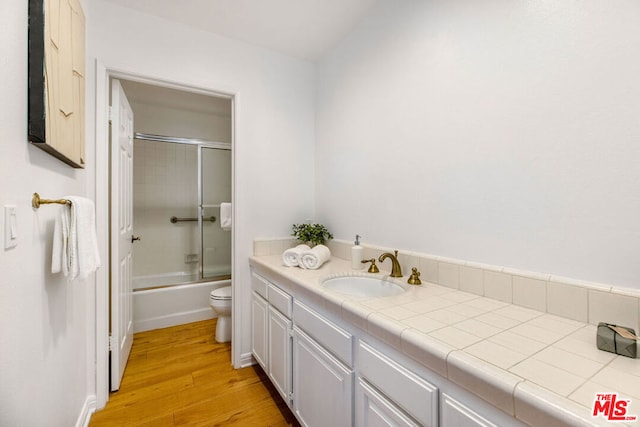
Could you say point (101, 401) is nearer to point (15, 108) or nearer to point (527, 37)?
point (15, 108)

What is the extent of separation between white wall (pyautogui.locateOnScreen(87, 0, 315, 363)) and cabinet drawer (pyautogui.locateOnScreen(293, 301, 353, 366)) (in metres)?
0.85

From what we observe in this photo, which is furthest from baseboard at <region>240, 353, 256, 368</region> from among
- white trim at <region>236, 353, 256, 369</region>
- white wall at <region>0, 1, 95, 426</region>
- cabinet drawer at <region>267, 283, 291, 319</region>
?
white wall at <region>0, 1, 95, 426</region>

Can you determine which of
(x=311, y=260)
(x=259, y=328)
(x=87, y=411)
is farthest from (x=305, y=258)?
(x=87, y=411)

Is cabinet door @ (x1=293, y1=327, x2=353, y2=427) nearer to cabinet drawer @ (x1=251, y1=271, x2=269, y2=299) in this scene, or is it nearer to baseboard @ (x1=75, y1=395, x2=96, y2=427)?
cabinet drawer @ (x1=251, y1=271, x2=269, y2=299)

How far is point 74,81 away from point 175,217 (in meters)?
2.48

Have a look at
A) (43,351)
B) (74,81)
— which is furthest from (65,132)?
(43,351)

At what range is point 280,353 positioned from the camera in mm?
1647

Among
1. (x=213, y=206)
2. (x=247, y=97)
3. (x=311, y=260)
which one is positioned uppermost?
(x=247, y=97)

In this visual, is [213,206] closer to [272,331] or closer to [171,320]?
[171,320]

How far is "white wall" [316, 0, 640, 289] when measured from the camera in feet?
2.88

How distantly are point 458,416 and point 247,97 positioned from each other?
2.19 m

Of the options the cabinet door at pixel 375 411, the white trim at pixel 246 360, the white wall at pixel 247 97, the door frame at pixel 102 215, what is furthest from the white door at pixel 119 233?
Answer: the cabinet door at pixel 375 411

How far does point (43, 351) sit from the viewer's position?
3.28ft

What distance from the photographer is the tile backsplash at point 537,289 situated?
33.7 inches
